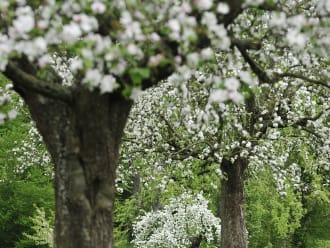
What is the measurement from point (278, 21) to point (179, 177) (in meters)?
9.11

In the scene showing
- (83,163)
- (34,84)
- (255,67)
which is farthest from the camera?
(255,67)

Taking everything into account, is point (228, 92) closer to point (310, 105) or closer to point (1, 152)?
point (310, 105)

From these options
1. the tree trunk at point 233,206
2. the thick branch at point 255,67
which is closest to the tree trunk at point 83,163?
the thick branch at point 255,67

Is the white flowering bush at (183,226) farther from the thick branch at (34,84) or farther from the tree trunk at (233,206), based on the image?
the thick branch at (34,84)

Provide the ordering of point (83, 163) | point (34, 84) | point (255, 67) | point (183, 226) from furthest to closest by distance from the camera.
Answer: point (183, 226) → point (255, 67) → point (83, 163) → point (34, 84)

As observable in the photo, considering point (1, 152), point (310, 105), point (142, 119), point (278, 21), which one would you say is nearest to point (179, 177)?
point (142, 119)

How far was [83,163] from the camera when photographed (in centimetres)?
548

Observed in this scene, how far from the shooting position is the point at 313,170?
41.0 feet

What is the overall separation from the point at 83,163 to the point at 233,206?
22.5ft

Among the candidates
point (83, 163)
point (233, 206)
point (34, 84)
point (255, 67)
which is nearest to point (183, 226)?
point (233, 206)

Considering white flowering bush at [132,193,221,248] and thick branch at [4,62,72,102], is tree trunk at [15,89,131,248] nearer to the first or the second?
thick branch at [4,62,72,102]

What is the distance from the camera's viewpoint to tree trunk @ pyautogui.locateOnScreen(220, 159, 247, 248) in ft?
38.1

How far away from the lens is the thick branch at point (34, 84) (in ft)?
16.4

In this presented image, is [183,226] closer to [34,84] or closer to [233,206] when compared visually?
[233,206]
